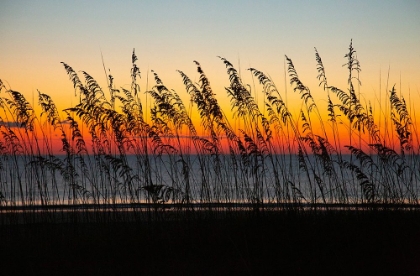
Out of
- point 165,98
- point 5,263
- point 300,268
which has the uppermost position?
point 165,98

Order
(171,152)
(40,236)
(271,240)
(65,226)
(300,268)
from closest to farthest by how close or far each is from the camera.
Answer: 1. (300,268)
2. (271,240)
3. (40,236)
4. (65,226)
5. (171,152)

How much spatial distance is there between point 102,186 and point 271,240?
2.50 metres

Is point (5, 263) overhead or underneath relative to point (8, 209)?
underneath

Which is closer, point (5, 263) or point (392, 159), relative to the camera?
point (5, 263)

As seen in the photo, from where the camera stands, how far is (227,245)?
18.0 ft

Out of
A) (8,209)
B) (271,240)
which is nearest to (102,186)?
(8,209)

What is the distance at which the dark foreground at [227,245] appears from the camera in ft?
15.5

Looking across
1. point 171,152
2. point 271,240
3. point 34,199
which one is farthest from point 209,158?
point 34,199

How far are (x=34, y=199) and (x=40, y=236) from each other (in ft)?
2.89

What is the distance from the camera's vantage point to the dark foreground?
4734mm

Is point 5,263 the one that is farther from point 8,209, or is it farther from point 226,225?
point 226,225

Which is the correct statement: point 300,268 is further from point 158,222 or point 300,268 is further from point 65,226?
Result: point 65,226

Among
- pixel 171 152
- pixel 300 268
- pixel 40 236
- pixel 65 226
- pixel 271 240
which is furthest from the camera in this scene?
pixel 171 152

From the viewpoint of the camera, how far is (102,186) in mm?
Answer: 6766
